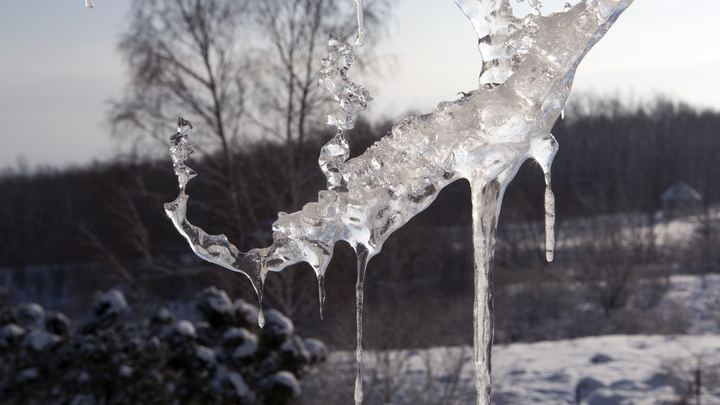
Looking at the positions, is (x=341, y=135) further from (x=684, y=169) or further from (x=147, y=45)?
(x=684, y=169)

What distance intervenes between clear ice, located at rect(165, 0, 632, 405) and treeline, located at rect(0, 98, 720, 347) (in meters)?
5.73

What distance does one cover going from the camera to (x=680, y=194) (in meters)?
16.2

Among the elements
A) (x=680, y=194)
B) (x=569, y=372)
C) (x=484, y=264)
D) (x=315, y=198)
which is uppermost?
(x=680, y=194)

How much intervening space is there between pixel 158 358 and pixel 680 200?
16.0m

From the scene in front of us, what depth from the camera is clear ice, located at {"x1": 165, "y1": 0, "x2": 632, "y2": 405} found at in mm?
732

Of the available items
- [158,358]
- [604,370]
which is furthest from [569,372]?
[158,358]

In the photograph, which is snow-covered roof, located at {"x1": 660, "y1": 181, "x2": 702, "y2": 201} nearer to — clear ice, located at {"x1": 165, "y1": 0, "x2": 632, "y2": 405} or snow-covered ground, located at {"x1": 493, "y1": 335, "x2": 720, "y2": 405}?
snow-covered ground, located at {"x1": 493, "y1": 335, "x2": 720, "y2": 405}

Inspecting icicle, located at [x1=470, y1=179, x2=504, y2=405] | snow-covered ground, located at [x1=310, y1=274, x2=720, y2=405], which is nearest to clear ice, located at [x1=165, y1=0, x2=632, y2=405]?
icicle, located at [x1=470, y1=179, x2=504, y2=405]

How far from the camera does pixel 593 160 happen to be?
1727cm

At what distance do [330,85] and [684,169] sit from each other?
20418mm

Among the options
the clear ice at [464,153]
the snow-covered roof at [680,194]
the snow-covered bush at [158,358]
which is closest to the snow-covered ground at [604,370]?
the snow-covered bush at [158,358]

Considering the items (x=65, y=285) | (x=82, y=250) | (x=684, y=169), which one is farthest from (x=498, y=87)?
(x=684, y=169)

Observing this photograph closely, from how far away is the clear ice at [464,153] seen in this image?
2.40ft

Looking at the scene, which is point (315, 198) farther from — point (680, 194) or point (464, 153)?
point (680, 194)
